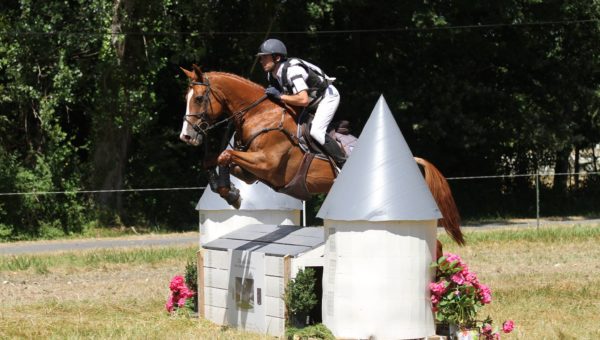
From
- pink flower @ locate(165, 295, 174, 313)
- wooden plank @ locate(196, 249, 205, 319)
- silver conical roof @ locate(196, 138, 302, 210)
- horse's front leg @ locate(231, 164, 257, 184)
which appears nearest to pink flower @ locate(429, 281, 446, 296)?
horse's front leg @ locate(231, 164, 257, 184)

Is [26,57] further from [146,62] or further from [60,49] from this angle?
[146,62]

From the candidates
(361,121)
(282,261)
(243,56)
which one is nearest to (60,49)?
(243,56)

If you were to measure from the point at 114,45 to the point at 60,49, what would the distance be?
1.22 metres

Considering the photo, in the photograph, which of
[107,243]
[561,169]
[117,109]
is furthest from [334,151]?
[561,169]

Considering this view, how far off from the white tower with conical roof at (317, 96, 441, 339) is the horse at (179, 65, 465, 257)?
1330 millimetres

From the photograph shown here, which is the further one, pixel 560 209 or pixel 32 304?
pixel 560 209

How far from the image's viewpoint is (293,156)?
10.1 metres

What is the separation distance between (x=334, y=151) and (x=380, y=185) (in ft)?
6.05

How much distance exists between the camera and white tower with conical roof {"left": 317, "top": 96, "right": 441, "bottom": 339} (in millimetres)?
8148

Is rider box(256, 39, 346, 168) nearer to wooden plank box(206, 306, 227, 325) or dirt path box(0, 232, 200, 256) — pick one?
wooden plank box(206, 306, 227, 325)

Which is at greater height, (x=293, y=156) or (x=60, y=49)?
(x=60, y=49)

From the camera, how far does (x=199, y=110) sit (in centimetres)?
987

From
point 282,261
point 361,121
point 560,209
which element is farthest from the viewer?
point 560,209

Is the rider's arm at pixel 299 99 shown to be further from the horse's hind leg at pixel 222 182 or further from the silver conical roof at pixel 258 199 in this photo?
the silver conical roof at pixel 258 199
